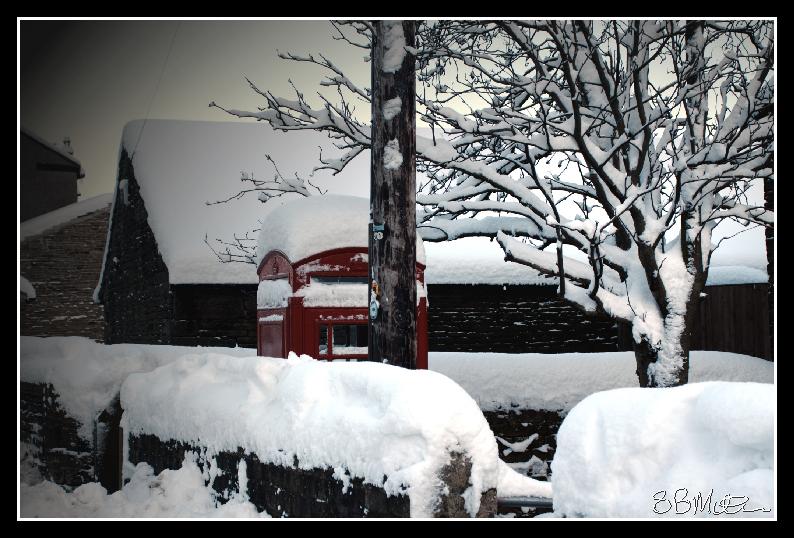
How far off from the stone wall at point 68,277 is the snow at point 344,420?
2317 centimetres

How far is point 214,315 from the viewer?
16.4 meters

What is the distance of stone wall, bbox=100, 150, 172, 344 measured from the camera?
1767cm

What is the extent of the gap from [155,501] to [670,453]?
3.93 m

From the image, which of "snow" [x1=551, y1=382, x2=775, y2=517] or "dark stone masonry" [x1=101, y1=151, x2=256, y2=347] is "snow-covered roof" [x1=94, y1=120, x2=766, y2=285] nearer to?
"dark stone masonry" [x1=101, y1=151, x2=256, y2=347]

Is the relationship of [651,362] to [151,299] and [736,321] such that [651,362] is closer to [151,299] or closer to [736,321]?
[736,321]

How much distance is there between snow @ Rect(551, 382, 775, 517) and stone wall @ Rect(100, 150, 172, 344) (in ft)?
45.1

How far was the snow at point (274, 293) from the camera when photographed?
831 cm

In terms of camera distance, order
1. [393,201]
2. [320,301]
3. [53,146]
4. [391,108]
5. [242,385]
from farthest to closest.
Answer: [53,146] → [320,301] → [391,108] → [393,201] → [242,385]

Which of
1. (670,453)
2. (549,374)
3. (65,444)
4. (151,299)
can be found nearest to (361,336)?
(549,374)

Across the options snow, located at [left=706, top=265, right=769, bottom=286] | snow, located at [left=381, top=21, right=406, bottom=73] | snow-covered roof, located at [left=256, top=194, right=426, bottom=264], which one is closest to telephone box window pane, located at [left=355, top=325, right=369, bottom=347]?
snow-covered roof, located at [left=256, top=194, right=426, bottom=264]

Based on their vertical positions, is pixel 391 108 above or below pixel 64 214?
below

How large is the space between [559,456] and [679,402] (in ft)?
2.06

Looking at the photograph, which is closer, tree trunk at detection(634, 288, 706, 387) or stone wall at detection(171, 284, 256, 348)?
tree trunk at detection(634, 288, 706, 387)

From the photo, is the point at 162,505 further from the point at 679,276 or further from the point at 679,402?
the point at 679,276
